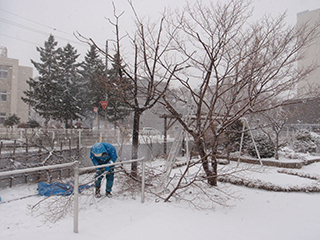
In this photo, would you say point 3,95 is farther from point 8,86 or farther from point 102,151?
point 102,151

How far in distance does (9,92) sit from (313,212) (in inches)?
1263

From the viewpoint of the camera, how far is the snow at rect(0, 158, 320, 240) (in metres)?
2.82

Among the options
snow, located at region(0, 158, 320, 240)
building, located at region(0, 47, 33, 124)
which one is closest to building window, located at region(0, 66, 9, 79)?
building, located at region(0, 47, 33, 124)

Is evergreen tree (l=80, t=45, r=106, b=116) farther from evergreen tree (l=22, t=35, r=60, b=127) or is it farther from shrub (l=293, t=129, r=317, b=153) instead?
shrub (l=293, t=129, r=317, b=153)

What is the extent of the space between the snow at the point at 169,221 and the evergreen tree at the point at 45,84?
16.6 m

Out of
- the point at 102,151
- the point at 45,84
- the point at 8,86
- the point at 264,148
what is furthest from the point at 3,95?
the point at 264,148

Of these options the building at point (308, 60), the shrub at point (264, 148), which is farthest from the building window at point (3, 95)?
the building at point (308, 60)

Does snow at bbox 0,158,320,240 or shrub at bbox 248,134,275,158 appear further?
shrub at bbox 248,134,275,158

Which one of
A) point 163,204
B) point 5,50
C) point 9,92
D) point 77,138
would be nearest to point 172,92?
point 163,204

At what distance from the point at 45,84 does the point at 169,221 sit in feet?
64.7

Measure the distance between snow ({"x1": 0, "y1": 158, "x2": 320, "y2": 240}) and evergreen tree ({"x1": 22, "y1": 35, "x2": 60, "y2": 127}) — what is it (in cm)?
1660

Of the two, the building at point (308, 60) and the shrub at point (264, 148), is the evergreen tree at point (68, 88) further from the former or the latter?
the building at point (308, 60)

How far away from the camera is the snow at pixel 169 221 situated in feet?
9.25

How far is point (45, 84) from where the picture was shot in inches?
774
